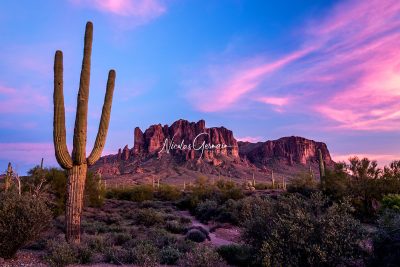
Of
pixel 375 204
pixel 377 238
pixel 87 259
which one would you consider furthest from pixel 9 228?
pixel 375 204

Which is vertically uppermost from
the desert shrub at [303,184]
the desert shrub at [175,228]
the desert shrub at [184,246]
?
the desert shrub at [303,184]

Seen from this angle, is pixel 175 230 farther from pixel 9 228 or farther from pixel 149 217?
pixel 9 228

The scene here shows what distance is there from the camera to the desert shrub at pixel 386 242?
21.8 feet

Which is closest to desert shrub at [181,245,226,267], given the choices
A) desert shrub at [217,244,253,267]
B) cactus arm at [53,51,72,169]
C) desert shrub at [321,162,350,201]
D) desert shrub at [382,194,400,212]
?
desert shrub at [217,244,253,267]

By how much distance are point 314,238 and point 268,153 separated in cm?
10003

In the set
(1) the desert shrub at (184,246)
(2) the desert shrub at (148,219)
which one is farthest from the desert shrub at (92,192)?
(1) the desert shrub at (184,246)

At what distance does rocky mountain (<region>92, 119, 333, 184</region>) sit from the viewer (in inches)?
3066

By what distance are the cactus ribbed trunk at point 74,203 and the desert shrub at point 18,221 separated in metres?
1.30

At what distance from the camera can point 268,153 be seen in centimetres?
10606

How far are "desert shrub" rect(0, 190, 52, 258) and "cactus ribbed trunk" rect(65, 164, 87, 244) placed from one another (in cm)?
130

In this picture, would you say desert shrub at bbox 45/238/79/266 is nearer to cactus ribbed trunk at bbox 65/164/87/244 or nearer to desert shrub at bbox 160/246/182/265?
cactus ribbed trunk at bbox 65/164/87/244

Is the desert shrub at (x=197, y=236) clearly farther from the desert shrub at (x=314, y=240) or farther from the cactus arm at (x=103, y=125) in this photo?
the desert shrub at (x=314, y=240)

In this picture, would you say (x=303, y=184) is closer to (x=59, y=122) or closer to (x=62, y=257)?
(x=59, y=122)

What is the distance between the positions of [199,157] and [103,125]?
7416 cm
